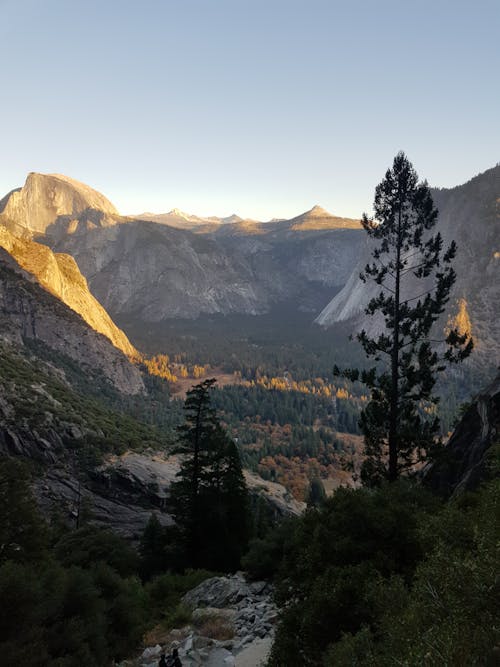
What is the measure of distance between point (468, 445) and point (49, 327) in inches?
3488

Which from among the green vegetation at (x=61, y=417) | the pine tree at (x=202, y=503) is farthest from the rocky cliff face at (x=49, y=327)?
the pine tree at (x=202, y=503)

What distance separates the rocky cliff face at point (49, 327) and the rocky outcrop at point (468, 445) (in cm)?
7135

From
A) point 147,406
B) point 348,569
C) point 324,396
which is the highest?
point 348,569

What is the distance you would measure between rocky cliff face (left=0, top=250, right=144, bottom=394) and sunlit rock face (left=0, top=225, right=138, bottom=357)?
6472 millimetres

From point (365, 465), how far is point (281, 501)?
1640 inches

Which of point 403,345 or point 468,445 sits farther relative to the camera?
point 403,345

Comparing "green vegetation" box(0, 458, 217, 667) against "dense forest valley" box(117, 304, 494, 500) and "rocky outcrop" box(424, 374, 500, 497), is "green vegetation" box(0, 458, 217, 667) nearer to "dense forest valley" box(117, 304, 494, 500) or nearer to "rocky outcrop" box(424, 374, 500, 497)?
"rocky outcrop" box(424, 374, 500, 497)

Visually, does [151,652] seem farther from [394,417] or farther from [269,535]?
[394,417]

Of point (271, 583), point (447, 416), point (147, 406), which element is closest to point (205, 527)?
point (271, 583)

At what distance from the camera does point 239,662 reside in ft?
40.7

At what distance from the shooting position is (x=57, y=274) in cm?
11862

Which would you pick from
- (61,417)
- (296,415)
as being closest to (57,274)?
(61,417)

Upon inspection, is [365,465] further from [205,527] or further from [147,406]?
[147,406]

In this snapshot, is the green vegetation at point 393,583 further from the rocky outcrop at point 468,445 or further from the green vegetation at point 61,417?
the green vegetation at point 61,417
